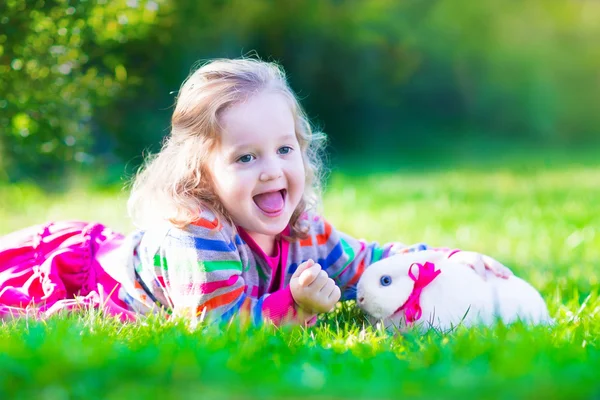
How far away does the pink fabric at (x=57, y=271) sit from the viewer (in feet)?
8.65

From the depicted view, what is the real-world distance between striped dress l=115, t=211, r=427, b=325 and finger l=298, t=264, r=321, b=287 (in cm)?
9

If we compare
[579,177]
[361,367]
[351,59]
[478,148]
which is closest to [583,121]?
[478,148]

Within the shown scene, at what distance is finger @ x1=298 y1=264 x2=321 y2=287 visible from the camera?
2330 millimetres

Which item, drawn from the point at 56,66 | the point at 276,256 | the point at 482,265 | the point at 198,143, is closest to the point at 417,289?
the point at 482,265

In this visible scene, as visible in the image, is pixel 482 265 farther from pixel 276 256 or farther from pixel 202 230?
pixel 202 230

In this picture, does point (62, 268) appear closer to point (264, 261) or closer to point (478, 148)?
point (264, 261)

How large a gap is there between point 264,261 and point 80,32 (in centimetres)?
169

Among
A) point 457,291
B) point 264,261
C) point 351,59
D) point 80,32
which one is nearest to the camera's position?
point 457,291

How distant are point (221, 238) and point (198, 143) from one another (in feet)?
1.10

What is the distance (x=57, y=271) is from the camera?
9.29 feet

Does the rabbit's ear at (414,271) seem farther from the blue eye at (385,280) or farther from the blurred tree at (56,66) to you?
the blurred tree at (56,66)

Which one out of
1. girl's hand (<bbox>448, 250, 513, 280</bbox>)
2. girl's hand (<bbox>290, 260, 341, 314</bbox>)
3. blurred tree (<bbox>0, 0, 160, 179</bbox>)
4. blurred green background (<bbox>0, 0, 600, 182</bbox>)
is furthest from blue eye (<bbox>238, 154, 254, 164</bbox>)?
blurred green background (<bbox>0, 0, 600, 182</bbox>)

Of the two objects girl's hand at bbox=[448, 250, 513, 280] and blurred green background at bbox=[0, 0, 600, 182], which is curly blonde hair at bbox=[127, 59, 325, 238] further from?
blurred green background at bbox=[0, 0, 600, 182]

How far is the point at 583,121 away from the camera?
1316cm
